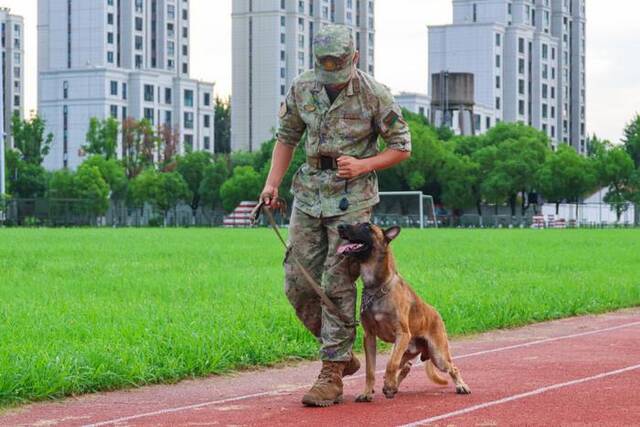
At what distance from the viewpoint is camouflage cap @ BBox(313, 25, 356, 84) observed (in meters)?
9.16

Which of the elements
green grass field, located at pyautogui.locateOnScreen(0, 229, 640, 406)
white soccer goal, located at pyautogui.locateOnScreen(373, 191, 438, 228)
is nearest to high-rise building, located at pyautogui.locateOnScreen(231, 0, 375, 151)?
white soccer goal, located at pyautogui.locateOnScreen(373, 191, 438, 228)

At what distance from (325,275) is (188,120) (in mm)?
128919

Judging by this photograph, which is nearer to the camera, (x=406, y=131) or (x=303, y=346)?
(x=406, y=131)

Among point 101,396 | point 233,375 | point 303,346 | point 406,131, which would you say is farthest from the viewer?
point 303,346

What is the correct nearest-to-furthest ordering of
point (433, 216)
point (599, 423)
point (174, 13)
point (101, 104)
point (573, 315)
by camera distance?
point (599, 423) → point (573, 315) → point (433, 216) → point (101, 104) → point (174, 13)

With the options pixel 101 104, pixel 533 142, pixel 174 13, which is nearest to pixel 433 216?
pixel 533 142

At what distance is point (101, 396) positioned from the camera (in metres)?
10.3

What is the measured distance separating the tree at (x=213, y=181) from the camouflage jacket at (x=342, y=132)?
95652mm

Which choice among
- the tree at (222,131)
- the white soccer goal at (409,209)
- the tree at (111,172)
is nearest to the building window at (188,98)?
the tree at (222,131)

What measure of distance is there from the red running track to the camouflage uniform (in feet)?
2.13

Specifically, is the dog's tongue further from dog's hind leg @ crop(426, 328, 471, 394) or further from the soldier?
dog's hind leg @ crop(426, 328, 471, 394)

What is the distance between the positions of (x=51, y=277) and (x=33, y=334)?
1100cm

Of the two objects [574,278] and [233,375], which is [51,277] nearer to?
[574,278]

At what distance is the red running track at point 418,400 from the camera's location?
8719 millimetres
